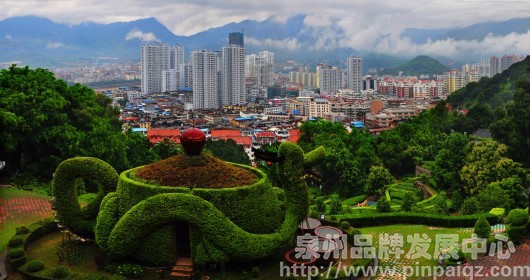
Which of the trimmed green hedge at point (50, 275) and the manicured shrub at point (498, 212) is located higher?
the trimmed green hedge at point (50, 275)

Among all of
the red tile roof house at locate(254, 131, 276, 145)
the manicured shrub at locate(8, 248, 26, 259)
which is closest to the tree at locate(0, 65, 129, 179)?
the manicured shrub at locate(8, 248, 26, 259)

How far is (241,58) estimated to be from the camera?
152375mm

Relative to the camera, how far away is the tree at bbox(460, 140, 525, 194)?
84.4 ft

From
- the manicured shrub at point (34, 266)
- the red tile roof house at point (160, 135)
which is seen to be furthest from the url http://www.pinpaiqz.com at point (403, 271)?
the red tile roof house at point (160, 135)

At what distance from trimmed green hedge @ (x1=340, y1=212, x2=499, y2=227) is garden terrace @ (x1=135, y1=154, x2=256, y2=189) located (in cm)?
701

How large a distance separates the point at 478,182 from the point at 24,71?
25.3 meters

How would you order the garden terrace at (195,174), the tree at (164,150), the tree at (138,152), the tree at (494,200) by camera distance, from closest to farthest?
the garden terrace at (195,174), the tree at (494,200), the tree at (138,152), the tree at (164,150)

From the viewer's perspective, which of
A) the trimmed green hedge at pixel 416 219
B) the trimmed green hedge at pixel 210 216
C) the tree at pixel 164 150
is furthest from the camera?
the tree at pixel 164 150

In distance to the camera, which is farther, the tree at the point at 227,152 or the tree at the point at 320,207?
the tree at the point at 227,152

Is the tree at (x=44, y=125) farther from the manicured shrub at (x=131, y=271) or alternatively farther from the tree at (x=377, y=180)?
the tree at (x=377, y=180)

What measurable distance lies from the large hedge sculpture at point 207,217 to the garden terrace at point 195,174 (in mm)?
277

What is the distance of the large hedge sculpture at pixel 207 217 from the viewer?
12.7m

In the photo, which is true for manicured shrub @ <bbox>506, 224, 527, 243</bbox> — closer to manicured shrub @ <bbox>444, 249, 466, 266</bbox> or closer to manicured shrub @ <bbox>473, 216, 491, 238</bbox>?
manicured shrub @ <bbox>473, 216, 491, 238</bbox>

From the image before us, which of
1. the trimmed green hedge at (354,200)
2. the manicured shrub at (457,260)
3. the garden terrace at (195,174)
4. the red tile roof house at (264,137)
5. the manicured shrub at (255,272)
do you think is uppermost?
the garden terrace at (195,174)
